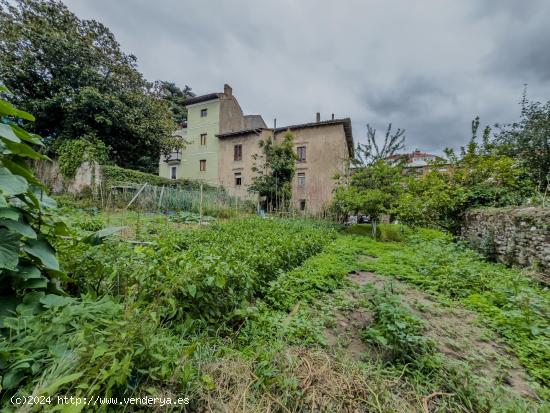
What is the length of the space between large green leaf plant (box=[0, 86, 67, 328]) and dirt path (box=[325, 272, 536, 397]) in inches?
85.5

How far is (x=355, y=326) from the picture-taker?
266cm

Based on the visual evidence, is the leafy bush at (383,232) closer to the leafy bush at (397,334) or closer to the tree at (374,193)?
the tree at (374,193)

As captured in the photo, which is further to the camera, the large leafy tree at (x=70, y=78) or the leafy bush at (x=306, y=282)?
the large leafy tree at (x=70, y=78)

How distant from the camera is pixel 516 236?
535 cm

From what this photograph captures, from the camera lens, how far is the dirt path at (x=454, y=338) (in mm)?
2061

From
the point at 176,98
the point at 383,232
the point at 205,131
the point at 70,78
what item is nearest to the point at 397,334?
the point at 383,232

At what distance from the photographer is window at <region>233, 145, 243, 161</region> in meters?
20.9

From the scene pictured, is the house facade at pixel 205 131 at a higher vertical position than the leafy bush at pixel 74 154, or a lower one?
higher

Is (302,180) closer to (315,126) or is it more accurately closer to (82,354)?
(315,126)

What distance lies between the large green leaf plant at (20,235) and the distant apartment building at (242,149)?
53.6ft

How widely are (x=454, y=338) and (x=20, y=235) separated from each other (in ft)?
11.9

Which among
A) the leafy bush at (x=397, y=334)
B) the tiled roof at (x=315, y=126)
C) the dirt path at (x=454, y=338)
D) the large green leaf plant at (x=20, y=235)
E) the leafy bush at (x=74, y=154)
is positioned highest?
the tiled roof at (x=315, y=126)

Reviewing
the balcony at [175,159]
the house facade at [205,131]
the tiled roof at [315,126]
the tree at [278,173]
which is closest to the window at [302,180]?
the tiled roof at [315,126]

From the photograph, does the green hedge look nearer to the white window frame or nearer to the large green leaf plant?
the white window frame
